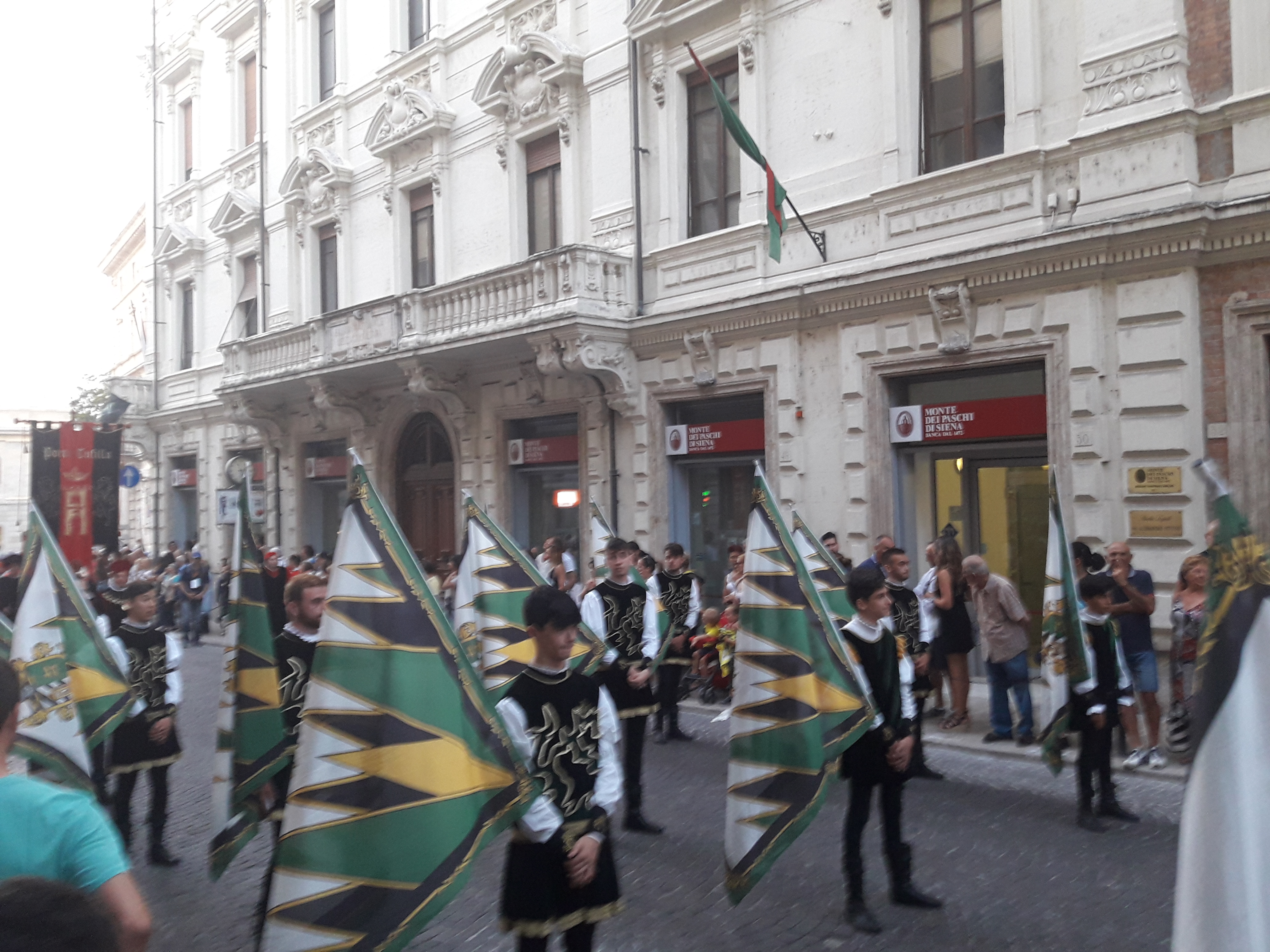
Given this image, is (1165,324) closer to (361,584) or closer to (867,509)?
(867,509)

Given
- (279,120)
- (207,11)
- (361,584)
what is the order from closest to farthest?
(361,584), (279,120), (207,11)

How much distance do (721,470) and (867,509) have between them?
2.82 metres

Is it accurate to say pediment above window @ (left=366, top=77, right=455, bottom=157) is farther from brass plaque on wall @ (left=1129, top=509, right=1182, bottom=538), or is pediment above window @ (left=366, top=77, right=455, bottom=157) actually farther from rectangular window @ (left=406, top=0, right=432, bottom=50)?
brass plaque on wall @ (left=1129, top=509, right=1182, bottom=538)

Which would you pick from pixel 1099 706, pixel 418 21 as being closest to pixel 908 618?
pixel 1099 706

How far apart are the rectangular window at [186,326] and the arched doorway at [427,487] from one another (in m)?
10.5

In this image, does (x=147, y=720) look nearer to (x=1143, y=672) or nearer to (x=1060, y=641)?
(x=1060, y=641)

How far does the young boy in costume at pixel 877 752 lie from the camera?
518cm

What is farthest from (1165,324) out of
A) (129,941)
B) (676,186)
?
(129,941)

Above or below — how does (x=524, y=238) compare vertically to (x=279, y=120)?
below

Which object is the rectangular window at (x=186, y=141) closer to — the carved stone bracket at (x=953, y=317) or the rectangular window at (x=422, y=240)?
the rectangular window at (x=422, y=240)

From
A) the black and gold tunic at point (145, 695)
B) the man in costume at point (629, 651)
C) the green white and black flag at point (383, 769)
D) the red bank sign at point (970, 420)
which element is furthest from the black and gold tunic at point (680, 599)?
the green white and black flag at point (383, 769)

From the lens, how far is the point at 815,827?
6.86m

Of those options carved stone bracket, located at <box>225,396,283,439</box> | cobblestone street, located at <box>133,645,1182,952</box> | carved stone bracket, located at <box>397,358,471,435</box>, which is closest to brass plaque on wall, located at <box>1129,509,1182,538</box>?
cobblestone street, located at <box>133,645,1182,952</box>

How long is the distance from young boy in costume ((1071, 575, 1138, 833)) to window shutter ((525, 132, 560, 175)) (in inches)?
490
